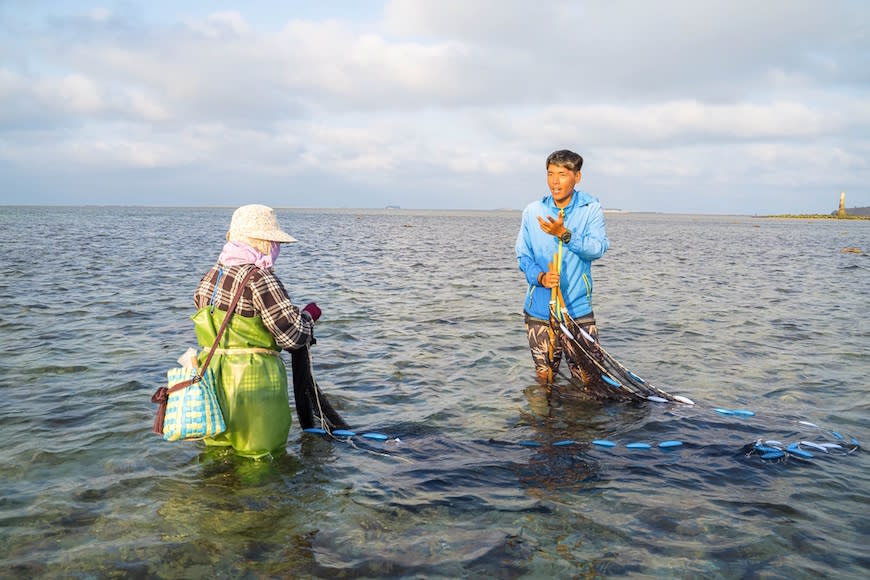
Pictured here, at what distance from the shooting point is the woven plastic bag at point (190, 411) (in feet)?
17.1

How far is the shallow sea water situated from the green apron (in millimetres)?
506

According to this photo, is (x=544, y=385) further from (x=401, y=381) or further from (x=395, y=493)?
(x=395, y=493)

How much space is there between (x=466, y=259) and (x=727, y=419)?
2709cm

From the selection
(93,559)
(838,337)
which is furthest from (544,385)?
(838,337)

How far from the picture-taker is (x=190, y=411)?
5.23m

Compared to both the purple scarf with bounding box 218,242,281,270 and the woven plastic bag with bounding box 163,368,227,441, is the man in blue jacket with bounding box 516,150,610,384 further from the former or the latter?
the woven plastic bag with bounding box 163,368,227,441

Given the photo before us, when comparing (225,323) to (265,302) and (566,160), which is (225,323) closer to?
(265,302)

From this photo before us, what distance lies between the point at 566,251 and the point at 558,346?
1361mm

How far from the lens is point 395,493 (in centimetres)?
593

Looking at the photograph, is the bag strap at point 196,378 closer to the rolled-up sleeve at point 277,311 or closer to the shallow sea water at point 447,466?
the rolled-up sleeve at point 277,311

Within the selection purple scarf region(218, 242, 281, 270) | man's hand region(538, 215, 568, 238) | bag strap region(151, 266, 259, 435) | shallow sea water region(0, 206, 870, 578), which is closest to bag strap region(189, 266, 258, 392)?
bag strap region(151, 266, 259, 435)

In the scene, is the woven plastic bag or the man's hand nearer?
the woven plastic bag

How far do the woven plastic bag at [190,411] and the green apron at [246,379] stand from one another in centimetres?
26

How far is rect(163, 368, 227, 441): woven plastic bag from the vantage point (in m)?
5.22
